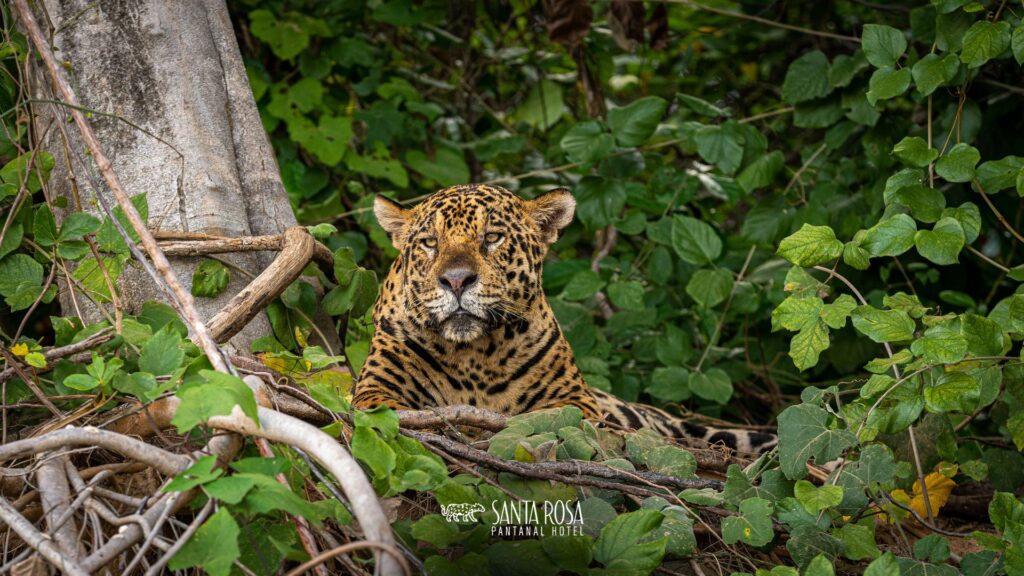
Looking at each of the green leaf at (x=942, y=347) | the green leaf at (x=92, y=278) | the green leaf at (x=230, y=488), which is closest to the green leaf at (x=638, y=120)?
the green leaf at (x=942, y=347)

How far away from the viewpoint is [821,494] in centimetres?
366

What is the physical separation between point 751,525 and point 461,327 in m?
2.46

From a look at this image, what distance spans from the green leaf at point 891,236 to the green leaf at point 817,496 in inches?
39.6

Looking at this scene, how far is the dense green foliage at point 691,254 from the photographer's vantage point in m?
3.49

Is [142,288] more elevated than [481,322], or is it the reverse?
[142,288]

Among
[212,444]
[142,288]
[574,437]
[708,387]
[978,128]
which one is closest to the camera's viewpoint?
[212,444]

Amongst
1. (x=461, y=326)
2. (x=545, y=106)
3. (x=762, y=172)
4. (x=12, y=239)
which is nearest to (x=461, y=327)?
(x=461, y=326)

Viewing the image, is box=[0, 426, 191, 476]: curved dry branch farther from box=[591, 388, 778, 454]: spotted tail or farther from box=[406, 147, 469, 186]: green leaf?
box=[406, 147, 469, 186]: green leaf

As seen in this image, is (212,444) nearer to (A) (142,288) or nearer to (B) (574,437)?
(B) (574,437)

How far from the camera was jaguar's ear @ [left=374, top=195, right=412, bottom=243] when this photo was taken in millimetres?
6328

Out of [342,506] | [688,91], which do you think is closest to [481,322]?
[342,506]

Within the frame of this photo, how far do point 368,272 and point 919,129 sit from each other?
3890 mm

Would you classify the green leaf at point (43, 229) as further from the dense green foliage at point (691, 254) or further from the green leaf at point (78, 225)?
the green leaf at point (78, 225)

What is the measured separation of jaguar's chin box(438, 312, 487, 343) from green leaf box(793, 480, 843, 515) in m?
2.32
